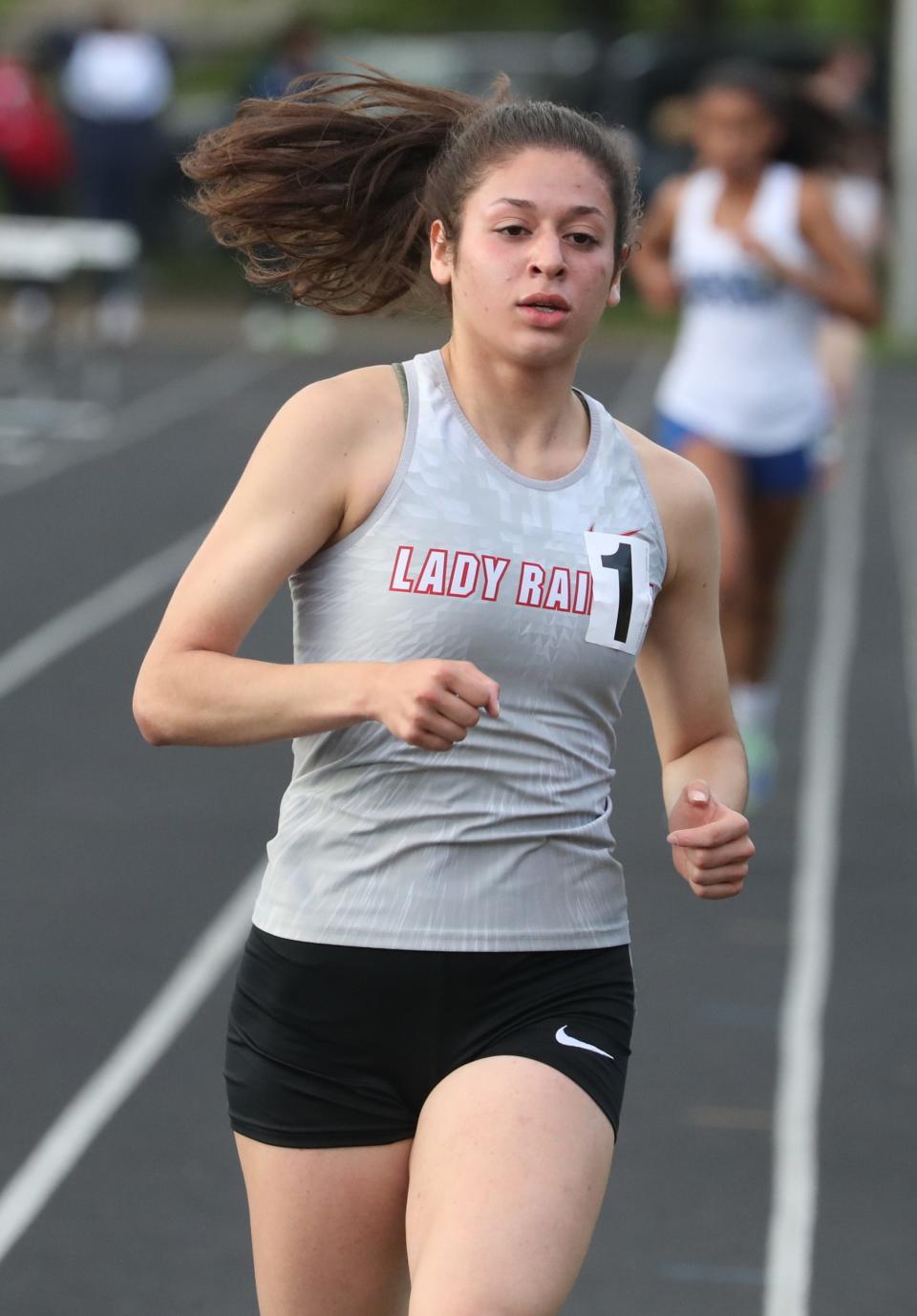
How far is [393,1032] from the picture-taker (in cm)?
257

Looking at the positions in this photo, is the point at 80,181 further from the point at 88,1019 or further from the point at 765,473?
the point at 88,1019

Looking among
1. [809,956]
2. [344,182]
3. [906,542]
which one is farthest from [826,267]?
[906,542]

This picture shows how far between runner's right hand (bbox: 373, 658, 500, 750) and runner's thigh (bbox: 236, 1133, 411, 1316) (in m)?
0.57

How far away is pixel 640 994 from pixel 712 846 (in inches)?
119

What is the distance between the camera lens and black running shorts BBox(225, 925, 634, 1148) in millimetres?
2562

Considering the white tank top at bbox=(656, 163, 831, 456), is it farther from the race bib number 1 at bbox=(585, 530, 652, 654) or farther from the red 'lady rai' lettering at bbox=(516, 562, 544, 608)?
the red 'lady rai' lettering at bbox=(516, 562, 544, 608)

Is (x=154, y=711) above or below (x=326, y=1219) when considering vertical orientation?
above

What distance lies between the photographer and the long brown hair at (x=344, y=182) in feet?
9.30

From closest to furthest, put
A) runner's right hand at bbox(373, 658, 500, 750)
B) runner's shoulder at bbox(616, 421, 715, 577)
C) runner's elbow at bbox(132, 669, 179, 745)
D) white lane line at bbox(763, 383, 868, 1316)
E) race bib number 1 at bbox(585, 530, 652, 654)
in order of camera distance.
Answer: runner's right hand at bbox(373, 658, 500, 750), runner's elbow at bbox(132, 669, 179, 745), race bib number 1 at bbox(585, 530, 652, 654), runner's shoulder at bbox(616, 421, 715, 577), white lane line at bbox(763, 383, 868, 1316)

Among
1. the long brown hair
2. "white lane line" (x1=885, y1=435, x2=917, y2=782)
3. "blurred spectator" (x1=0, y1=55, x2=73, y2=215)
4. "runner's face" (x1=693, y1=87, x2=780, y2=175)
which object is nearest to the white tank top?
"runner's face" (x1=693, y1=87, x2=780, y2=175)

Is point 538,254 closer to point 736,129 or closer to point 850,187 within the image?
point 736,129

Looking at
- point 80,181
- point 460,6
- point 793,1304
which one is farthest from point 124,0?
point 793,1304

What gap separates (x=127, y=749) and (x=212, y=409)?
26.5ft

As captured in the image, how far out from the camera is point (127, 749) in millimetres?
Answer: 7500
